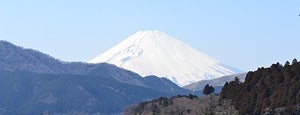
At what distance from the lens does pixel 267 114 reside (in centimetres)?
19838

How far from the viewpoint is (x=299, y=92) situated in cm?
19700

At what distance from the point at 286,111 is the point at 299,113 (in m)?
4.30

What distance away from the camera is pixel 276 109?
652ft

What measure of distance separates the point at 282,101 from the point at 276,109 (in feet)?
8.33

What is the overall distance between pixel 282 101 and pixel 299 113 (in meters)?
11.4

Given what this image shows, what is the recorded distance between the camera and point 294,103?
195 m

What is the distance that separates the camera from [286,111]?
192 meters

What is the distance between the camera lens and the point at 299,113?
18875 centimetres

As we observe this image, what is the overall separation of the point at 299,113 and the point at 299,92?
30.9ft

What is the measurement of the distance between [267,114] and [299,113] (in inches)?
443

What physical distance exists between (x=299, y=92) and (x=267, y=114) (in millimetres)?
8981

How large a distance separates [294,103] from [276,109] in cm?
527
